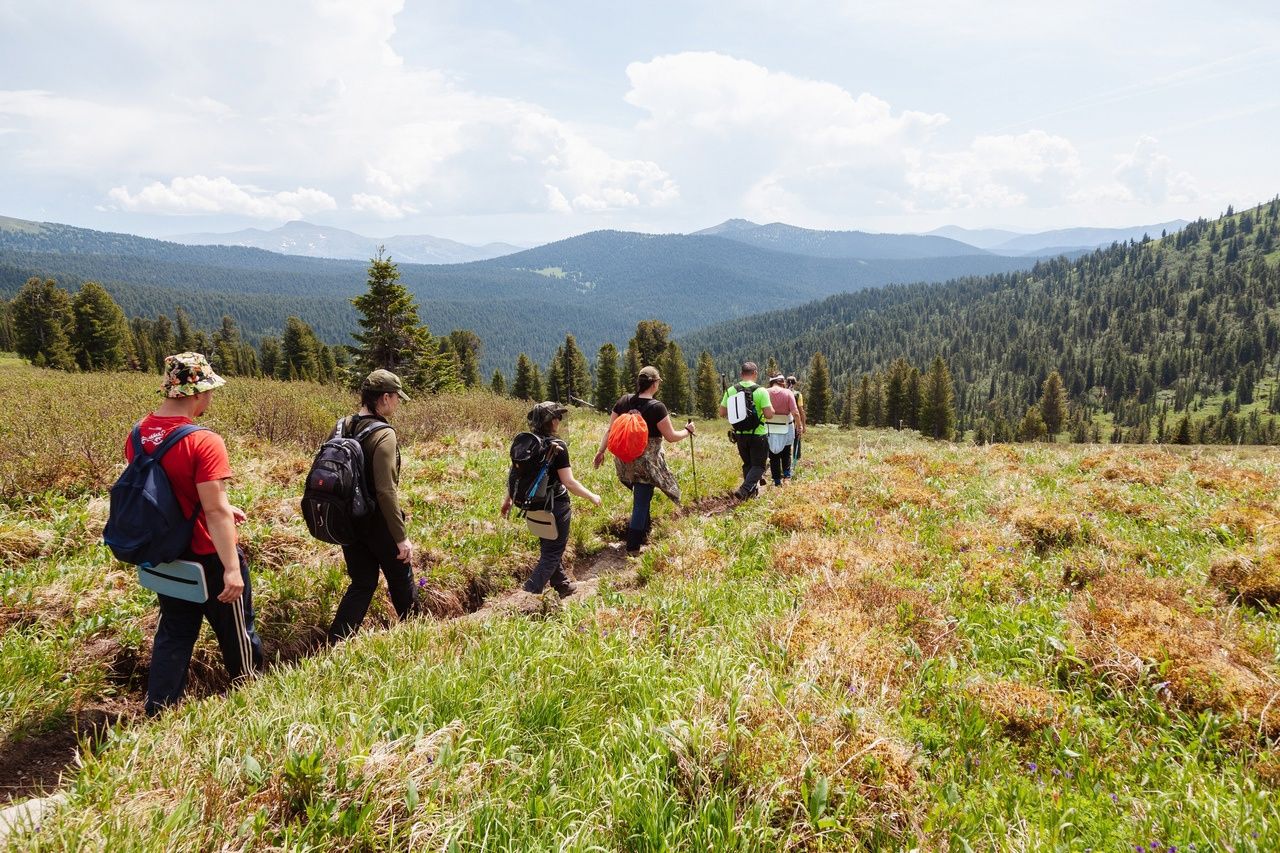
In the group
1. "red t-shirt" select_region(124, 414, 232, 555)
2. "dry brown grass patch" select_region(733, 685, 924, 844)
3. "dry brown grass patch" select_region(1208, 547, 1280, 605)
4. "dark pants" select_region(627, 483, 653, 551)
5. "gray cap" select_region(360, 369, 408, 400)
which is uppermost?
"gray cap" select_region(360, 369, 408, 400)

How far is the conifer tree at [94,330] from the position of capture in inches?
2117

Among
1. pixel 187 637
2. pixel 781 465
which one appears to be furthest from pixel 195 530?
pixel 781 465

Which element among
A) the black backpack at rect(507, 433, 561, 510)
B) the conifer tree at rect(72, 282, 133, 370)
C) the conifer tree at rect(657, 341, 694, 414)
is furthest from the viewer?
the conifer tree at rect(657, 341, 694, 414)

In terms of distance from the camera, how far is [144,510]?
3721 millimetres

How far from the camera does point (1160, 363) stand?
166500 millimetres

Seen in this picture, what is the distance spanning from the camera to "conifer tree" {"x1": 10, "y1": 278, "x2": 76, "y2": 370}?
54375 mm

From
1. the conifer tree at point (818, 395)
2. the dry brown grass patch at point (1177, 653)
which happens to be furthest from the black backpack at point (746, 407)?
the conifer tree at point (818, 395)

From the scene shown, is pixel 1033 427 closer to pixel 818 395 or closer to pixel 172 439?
pixel 818 395

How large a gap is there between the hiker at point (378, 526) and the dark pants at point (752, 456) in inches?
272

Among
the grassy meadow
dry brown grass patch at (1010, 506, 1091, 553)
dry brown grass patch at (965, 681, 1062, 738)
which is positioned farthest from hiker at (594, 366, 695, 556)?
dry brown grass patch at (965, 681, 1062, 738)

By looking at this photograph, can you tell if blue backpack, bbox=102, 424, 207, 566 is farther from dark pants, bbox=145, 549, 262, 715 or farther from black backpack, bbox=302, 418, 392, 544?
black backpack, bbox=302, 418, 392, 544

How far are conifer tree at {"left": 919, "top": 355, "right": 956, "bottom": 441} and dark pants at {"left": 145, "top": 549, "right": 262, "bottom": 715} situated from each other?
86.3 metres

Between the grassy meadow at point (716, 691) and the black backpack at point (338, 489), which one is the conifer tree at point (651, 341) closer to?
the grassy meadow at point (716, 691)

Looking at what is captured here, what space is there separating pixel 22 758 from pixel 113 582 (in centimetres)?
207
